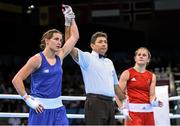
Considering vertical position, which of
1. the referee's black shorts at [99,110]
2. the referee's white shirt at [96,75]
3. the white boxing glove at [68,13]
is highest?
the white boxing glove at [68,13]

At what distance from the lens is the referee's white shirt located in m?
4.81

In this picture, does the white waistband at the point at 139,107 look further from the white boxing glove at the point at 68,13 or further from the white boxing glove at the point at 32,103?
the white boxing glove at the point at 32,103

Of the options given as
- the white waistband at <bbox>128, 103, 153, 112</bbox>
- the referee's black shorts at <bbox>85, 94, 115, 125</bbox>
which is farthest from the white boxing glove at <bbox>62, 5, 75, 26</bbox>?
the white waistband at <bbox>128, 103, 153, 112</bbox>

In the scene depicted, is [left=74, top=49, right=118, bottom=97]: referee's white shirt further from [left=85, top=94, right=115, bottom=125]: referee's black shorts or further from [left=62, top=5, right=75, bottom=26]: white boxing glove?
[left=62, top=5, right=75, bottom=26]: white boxing glove

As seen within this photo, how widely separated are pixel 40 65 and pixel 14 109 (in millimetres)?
8872

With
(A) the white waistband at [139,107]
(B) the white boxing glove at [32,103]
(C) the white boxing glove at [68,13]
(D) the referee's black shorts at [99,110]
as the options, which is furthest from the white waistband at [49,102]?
(A) the white waistband at [139,107]

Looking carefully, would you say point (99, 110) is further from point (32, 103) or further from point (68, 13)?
point (68, 13)

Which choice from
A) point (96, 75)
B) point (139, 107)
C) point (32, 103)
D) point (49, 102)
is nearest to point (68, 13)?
point (96, 75)

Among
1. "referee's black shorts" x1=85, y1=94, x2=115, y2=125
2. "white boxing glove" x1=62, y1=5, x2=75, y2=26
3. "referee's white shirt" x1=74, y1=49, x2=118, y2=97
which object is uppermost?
"white boxing glove" x1=62, y1=5, x2=75, y2=26

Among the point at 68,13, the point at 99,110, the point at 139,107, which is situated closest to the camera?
the point at 99,110

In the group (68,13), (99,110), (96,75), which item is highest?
(68,13)

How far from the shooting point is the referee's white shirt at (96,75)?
15.8 feet

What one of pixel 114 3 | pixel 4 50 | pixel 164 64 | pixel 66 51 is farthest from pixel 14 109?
pixel 66 51

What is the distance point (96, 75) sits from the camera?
484cm
